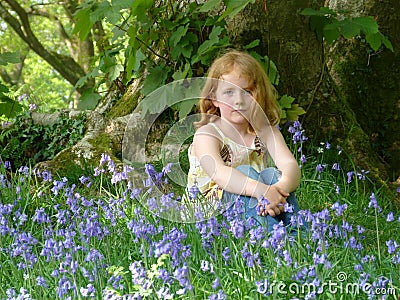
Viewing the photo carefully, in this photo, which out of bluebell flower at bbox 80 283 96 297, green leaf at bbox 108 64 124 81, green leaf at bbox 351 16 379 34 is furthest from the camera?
green leaf at bbox 108 64 124 81

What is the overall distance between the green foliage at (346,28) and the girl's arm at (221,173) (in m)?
1.30

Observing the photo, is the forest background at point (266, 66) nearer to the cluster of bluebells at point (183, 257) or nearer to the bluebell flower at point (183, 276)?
the cluster of bluebells at point (183, 257)

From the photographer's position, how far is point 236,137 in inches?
163

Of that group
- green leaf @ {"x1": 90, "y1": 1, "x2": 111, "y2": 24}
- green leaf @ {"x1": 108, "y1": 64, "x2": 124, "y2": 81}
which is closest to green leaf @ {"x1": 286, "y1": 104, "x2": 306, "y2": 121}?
green leaf @ {"x1": 108, "y1": 64, "x2": 124, "y2": 81}

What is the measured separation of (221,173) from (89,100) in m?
2.36

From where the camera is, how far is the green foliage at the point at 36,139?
20.4 ft

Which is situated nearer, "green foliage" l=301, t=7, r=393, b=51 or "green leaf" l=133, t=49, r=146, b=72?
"green foliage" l=301, t=7, r=393, b=51

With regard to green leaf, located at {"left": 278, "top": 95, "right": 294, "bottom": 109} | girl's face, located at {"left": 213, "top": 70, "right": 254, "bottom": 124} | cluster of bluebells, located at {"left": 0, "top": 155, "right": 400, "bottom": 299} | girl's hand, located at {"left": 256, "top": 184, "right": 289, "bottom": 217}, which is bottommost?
cluster of bluebells, located at {"left": 0, "top": 155, "right": 400, "bottom": 299}

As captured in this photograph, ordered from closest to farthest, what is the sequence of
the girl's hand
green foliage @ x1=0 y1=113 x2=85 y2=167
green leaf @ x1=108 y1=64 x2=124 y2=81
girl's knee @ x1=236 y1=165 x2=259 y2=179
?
the girl's hand
girl's knee @ x1=236 y1=165 x2=259 y2=179
green leaf @ x1=108 y1=64 x2=124 y2=81
green foliage @ x1=0 y1=113 x2=85 y2=167

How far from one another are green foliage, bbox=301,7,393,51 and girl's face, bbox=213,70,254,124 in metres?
0.99

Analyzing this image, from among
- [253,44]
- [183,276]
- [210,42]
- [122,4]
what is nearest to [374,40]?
[253,44]

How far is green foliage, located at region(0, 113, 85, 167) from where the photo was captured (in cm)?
623

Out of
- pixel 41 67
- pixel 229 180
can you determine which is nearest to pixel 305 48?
Answer: pixel 229 180

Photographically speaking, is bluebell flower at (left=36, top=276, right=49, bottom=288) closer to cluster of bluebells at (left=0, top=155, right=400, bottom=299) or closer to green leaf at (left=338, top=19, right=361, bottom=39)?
cluster of bluebells at (left=0, top=155, right=400, bottom=299)
